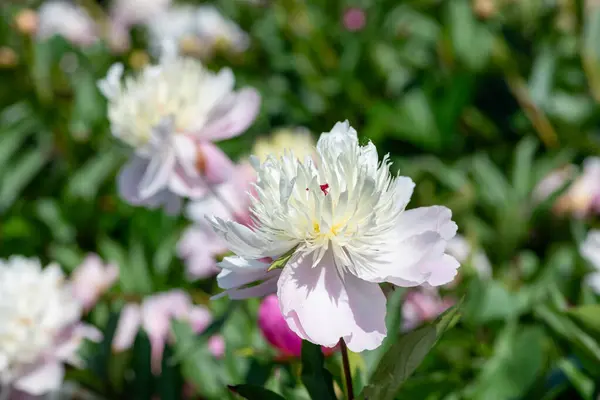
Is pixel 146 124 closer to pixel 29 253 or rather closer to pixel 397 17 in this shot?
pixel 29 253

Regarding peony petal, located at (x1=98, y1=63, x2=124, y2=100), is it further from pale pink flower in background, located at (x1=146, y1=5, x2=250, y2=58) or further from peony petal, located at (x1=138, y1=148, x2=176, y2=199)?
pale pink flower in background, located at (x1=146, y1=5, x2=250, y2=58)

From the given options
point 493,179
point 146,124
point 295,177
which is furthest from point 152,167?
point 493,179

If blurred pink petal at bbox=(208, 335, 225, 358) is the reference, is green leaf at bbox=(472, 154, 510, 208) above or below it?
above

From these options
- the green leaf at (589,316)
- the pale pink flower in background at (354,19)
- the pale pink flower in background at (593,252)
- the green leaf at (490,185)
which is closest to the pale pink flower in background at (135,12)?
the pale pink flower in background at (354,19)

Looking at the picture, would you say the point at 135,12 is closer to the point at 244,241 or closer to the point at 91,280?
the point at 91,280

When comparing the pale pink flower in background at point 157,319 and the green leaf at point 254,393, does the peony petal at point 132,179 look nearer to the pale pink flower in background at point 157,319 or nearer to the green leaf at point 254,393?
the pale pink flower in background at point 157,319

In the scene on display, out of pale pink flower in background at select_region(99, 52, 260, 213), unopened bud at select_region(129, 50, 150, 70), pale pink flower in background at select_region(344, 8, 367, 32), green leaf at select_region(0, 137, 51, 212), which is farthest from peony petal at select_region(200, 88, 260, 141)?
pale pink flower in background at select_region(344, 8, 367, 32)
